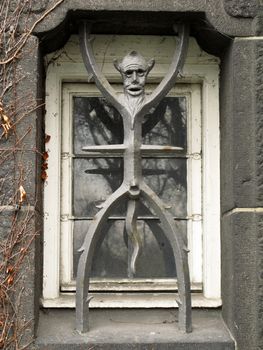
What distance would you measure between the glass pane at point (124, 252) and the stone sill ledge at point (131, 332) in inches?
7.0

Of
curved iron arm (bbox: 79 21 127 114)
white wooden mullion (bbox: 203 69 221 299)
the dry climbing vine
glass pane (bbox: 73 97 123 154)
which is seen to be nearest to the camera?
the dry climbing vine

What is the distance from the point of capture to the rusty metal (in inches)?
118

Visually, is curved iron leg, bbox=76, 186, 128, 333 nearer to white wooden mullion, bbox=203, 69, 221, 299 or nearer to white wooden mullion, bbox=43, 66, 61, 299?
white wooden mullion, bbox=43, 66, 61, 299

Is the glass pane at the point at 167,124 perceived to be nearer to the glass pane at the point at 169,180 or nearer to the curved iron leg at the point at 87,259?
the glass pane at the point at 169,180

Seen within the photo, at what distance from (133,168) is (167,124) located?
0.40 m

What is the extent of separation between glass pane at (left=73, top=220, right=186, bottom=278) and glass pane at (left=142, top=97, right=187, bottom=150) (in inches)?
14.9

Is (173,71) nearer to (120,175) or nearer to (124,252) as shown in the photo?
(120,175)

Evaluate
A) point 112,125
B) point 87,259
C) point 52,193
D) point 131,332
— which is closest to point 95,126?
point 112,125

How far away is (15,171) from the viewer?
116 inches

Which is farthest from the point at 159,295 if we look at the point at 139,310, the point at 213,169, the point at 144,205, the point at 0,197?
the point at 0,197

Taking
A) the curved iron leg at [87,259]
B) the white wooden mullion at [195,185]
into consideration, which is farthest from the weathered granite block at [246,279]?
the curved iron leg at [87,259]

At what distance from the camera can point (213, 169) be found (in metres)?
3.27

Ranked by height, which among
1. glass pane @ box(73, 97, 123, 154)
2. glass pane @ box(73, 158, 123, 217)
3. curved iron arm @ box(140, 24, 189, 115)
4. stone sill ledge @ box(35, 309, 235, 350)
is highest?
curved iron arm @ box(140, 24, 189, 115)

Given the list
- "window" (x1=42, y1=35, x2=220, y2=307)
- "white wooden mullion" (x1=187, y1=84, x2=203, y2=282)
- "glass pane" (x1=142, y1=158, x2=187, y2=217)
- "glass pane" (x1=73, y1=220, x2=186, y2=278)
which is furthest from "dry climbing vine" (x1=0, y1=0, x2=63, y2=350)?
"white wooden mullion" (x1=187, y1=84, x2=203, y2=282)
